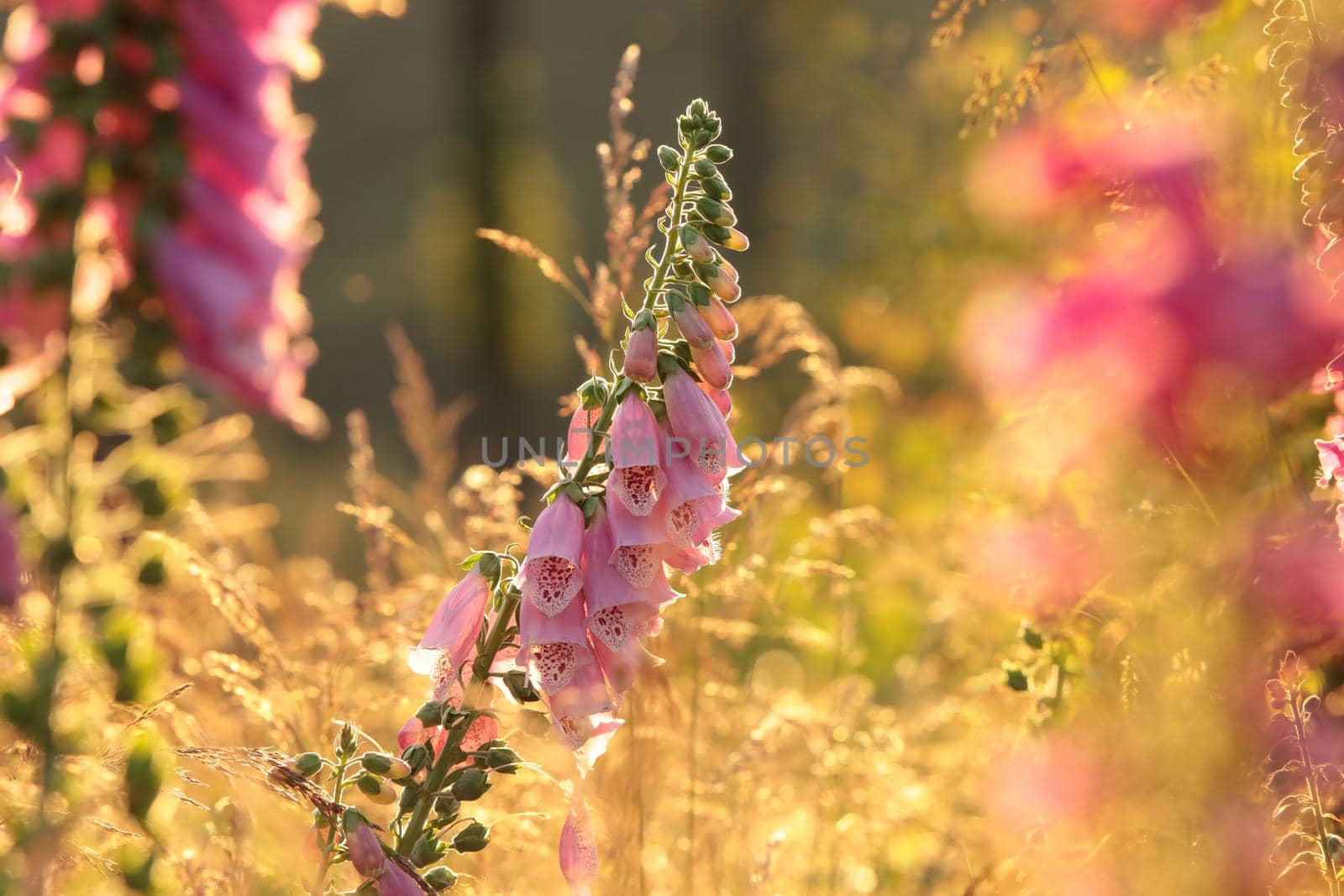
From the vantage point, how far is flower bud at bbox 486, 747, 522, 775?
113 cm

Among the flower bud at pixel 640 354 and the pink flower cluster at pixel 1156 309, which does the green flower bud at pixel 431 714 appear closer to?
the flower bud at pixel 640 354

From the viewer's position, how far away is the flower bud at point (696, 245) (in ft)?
4.00

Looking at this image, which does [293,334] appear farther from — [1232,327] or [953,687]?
[953,687]

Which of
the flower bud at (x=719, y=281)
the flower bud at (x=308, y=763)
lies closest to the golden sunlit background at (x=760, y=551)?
the flower bud at (x=308, y=763)

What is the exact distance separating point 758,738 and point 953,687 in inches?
51.6

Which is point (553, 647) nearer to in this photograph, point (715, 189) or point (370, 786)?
point (370, 786)

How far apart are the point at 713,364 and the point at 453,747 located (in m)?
0.45

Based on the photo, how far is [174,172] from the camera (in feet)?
2.83

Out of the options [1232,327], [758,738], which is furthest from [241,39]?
[758,738]

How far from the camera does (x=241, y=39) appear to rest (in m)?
0.91

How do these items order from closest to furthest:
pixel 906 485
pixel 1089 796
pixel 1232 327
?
pixel 1232 327, pixel 1089 796, pixel 906 485

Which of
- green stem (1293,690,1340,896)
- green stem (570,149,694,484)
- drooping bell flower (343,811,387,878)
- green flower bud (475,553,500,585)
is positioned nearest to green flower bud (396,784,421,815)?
drooping bell flower (343,811,387,878)

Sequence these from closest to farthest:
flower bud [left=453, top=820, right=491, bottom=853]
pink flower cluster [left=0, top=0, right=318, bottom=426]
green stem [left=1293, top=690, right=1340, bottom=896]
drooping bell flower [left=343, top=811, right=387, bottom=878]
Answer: pink flower cluster [left=0, top=0, right=318, bottom=426], drooping bell flower [left=343, top=811, right=387, bottom=878], flower bud [left=453, top=820, right=491, bottom=853], green stem [left=1293, top=690, right=1340, bottom=896]

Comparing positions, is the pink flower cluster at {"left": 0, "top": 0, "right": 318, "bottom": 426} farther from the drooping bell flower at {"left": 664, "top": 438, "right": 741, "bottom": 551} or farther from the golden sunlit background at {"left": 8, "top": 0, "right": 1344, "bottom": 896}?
the drooping bell flower at {"left": 664, "top": 438, "right": 741, "bottom": 551}
